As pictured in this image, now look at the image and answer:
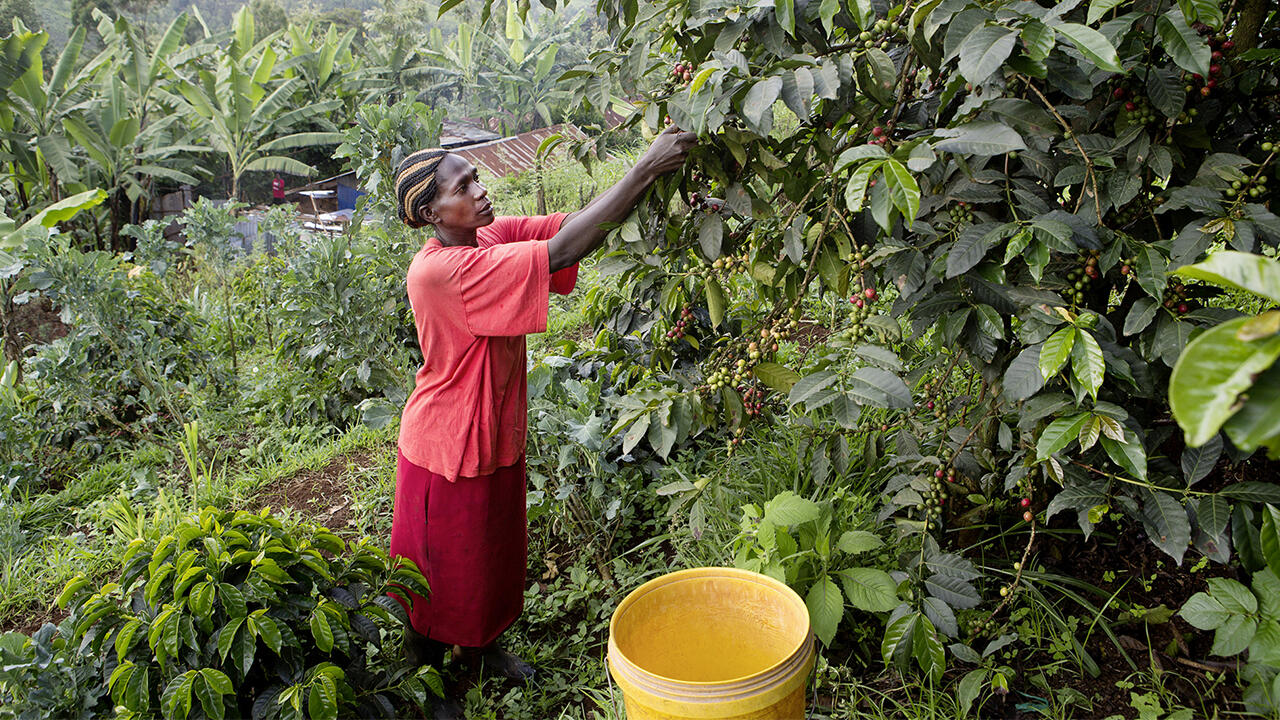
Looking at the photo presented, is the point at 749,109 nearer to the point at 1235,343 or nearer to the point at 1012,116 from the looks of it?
the point at 1012,116

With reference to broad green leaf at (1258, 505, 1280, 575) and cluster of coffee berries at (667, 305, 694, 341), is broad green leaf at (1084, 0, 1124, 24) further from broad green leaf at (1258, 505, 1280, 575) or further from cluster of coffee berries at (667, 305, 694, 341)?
cluster of coffee berries at (667, 305, 694, 341)

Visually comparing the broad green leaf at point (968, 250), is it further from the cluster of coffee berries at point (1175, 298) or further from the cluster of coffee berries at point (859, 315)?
the cluster of coffee berries at point (1175, 298)

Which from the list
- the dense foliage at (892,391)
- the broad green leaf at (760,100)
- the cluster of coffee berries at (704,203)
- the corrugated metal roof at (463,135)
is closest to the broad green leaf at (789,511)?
the dense foliage at (892,391)

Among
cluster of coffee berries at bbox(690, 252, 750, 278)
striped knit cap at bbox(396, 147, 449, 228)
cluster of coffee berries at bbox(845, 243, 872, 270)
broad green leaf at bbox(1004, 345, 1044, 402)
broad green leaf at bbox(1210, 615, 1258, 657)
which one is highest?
striped knit cap at bbox(396, 147, 449, 228)

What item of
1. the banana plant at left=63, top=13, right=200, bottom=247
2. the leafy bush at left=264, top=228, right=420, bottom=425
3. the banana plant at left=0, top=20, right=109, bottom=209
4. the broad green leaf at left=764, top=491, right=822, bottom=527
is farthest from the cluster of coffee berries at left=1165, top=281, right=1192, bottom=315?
the banana plant at left=63, top=13, right=200, bottom=247

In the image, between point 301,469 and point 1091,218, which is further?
point 301,469

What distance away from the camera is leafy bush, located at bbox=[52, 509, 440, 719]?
5.68 feet

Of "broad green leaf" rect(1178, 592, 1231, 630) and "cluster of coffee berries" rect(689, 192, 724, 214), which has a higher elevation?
"cluster of coffee berries" rect(689, 192, 724, 214)

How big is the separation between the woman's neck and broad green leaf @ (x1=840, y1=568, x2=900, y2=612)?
1.33 m

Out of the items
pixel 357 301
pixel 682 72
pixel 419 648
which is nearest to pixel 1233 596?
pixel 682 72

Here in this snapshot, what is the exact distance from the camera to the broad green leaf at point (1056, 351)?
128cm

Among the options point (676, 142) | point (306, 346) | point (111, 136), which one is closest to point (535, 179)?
point (306, 346)

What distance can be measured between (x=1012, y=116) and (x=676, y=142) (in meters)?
0.65

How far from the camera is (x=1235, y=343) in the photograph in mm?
629
